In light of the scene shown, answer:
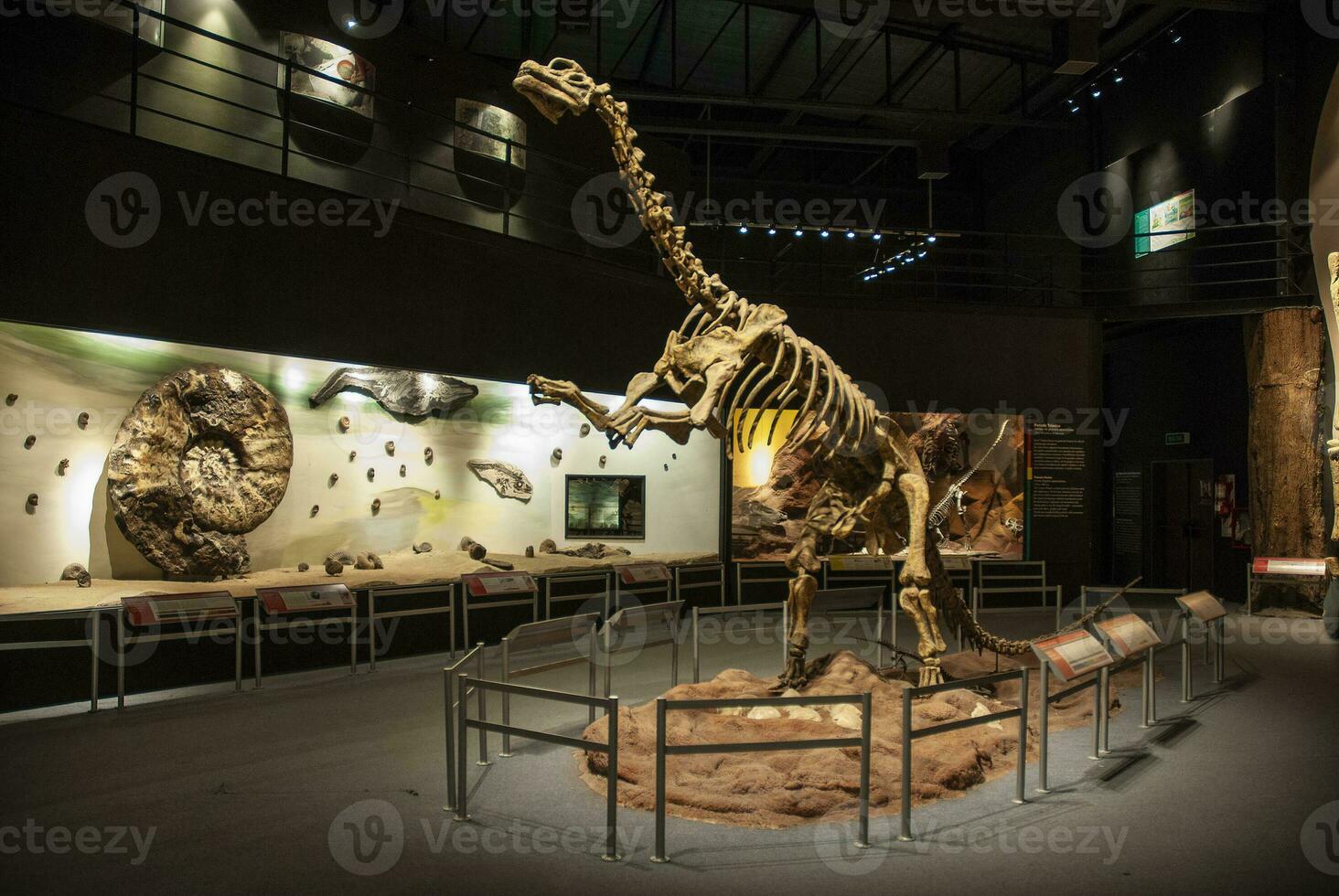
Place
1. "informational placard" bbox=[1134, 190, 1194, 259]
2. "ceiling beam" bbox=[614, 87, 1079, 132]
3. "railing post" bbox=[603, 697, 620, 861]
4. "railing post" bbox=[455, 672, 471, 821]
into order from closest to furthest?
"railing post" bbox=[603, 697, 620, 861]
"railing post" bbox=[455, 672, 471, 821]
"ceiling beam" bbox=[614, 87, 1079, 132]
"informational placard" bbox=[1134, 190, 1194, 259]

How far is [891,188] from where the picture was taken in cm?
1862

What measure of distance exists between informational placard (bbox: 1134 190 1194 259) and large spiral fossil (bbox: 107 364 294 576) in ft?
38.1

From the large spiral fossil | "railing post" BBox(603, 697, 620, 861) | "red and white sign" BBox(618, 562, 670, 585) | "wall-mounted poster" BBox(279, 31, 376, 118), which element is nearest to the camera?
"railing post" BBox(603, 697, 620, 861)

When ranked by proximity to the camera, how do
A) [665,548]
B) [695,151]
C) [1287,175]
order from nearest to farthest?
[665,548] < [1287,175] < [695,151]

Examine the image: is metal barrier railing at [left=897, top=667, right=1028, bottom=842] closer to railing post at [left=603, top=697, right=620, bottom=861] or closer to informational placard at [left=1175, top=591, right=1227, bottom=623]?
railing post at [left=603, top=697, right=620, bottom=861]

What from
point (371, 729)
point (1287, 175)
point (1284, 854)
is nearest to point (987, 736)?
point (1284, 854)

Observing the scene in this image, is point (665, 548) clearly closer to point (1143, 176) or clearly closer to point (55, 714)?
point (55, 714)

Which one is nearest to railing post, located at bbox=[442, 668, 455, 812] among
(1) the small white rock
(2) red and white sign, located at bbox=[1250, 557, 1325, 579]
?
(1) the small white rock

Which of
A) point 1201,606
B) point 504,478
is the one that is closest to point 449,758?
point 504,478

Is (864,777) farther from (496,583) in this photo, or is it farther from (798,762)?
(496,583)

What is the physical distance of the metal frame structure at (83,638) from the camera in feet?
19.3

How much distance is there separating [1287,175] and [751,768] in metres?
11.4

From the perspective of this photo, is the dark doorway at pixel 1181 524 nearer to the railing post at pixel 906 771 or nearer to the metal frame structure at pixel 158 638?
the railing post at pixel 906 771

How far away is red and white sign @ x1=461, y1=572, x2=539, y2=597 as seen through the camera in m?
8.06
